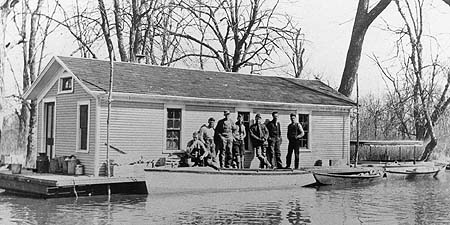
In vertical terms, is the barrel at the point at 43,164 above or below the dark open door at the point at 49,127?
below

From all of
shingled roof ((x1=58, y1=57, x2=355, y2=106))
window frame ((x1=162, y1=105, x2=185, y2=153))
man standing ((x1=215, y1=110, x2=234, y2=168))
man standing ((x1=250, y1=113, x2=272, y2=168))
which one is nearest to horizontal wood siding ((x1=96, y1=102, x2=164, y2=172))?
window frame ((x1=162, y1=105, x2=185, y2=153))

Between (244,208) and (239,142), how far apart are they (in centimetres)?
533

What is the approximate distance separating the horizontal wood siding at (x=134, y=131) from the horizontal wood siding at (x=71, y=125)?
42cm

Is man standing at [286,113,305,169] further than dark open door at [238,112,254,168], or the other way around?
dark open door at [238,112,254,168]

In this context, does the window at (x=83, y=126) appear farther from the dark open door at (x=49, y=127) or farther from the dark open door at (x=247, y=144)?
the dark open door at (x=247, y=144)

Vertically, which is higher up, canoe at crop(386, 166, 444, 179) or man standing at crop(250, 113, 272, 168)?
man standing at crop(250, 113, 272, 168)

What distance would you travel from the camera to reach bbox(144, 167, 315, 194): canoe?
60.0 feet

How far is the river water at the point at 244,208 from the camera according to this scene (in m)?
13.9

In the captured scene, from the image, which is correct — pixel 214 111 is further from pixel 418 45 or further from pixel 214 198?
pixel 418 45

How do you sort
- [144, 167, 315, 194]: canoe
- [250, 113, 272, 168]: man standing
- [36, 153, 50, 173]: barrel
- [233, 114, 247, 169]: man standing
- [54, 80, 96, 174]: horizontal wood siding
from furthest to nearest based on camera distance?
[250, 113, 272, 168]: man standing, [233, 114, 247, 169]: man standing, [36, 153, 50, 173]: barrel, [54, 80, 96, 174]: horizontal wood siding, [144, 167, 315, 194]: canoe

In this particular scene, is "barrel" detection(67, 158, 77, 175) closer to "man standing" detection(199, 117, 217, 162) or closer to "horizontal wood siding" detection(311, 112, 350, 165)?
"man standing" detection(199, 117, 217, 162)

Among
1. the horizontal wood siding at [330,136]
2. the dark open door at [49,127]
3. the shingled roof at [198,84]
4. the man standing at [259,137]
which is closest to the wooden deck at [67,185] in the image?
the dark open door at [49,127]

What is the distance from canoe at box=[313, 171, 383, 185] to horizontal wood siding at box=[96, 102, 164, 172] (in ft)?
18.6

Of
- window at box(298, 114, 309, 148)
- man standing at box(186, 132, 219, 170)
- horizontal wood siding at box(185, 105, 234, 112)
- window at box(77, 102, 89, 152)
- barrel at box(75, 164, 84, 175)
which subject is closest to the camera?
barrel at box(75, 164, 84, 175)
